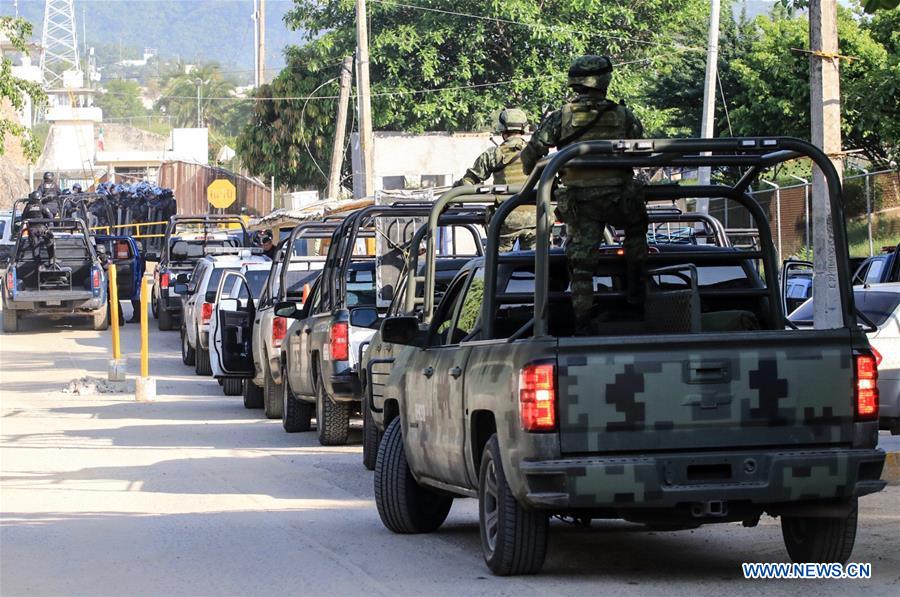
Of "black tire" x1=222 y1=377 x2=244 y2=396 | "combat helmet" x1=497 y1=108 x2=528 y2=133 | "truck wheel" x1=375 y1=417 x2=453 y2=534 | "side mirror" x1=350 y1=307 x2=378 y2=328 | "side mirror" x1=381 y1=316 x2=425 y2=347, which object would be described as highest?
"combat helmet" x1=497 y1=108 x2=528 y2=133

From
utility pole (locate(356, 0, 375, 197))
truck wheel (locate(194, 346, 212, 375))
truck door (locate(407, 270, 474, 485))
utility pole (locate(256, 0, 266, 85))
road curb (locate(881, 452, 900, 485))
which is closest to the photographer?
truck door (locate(407, 270, 474, 485))

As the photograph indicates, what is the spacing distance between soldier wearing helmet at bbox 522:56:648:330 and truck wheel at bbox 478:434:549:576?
0.95m

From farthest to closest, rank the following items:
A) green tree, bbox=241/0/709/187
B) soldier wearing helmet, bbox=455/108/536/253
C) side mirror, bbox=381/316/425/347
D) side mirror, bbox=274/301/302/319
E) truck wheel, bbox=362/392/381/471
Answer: green tree, bbox=241/0/709/187 < side mirror, bbox=274/301/302/319 < soldier wearing helmet, bbox=455/108/536/253 < truck wheel, bbox=362/392/381/471 < side mirror, bbox=381/316/425/347

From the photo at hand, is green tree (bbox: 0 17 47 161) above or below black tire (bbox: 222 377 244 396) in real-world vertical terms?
above

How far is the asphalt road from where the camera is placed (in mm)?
7738

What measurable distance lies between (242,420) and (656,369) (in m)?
12.1

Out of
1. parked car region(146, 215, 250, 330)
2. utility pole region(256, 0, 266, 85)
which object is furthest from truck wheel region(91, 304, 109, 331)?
utility pole region(256, 0, 266, 85)

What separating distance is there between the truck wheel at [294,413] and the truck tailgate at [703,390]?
9.83 m

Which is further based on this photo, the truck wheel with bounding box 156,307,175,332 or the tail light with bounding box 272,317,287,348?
the truck wheel with bounding box 156,307,175,332

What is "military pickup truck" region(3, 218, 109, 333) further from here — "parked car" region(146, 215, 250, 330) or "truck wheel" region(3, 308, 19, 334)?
"parked car" region(146, 215, 250, 330)

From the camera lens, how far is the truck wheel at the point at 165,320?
3406cm

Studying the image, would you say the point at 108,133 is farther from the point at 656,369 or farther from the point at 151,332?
the point at 656,369

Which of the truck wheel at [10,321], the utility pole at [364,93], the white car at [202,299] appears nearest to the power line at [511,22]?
the utility pole at [364,93]

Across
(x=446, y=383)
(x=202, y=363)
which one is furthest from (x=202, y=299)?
(x=446, y=383)
